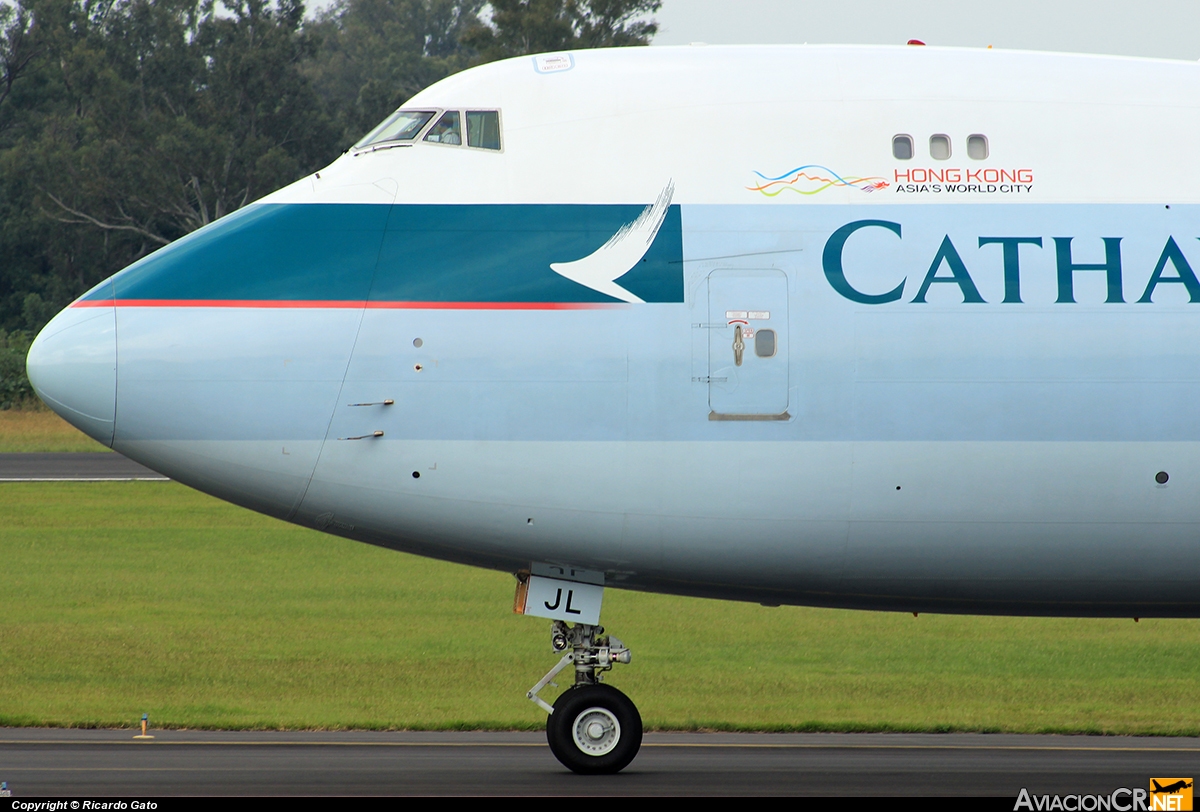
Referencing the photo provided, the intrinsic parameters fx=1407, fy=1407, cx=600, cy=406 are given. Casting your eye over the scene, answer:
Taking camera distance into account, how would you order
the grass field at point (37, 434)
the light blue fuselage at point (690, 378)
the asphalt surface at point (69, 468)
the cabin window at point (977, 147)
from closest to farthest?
the light blue fuselage at point (690, 378)
the cabin window at point (977, 147)
the asphalt surface at point (69, 468)
the grass field at point (37, 434)

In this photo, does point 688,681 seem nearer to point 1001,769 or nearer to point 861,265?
point 1001,769

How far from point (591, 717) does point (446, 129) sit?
4.53 m

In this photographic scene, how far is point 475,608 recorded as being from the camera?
21281 mm

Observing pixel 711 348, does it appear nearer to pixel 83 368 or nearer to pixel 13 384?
pixel 83 368

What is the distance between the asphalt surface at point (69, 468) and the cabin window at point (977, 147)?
31.5 m

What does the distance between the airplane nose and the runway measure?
307 cm

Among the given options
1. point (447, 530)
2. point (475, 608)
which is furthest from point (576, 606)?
point (475, 608)

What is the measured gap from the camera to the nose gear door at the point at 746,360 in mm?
9695

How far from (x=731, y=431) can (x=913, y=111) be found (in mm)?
2707

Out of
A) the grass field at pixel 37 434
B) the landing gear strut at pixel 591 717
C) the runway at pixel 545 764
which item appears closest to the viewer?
the landing gear strut at pixel 591 717

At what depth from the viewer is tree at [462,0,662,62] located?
241 ft

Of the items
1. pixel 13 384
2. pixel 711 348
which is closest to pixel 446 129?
pixel 711 348

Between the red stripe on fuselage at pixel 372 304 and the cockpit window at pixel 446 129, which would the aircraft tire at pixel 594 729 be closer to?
the red stripe on fuselage at pixel 372 304

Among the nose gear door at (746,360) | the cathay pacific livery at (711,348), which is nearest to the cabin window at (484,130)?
the cathay pacific livery at (711,348)
